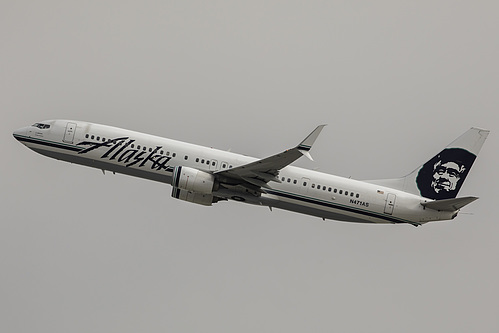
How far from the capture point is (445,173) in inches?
2438

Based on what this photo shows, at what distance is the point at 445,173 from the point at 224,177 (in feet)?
55.2

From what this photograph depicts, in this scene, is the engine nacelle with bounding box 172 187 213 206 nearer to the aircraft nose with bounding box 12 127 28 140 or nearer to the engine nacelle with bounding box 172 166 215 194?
the engine nacelle with bounding box 172 166 215 194

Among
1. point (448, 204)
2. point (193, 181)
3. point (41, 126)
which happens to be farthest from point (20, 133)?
point (448, 204)

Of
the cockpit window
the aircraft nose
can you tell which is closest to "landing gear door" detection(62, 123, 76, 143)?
the cockpit window

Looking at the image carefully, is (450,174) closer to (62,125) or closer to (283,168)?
(283,168)

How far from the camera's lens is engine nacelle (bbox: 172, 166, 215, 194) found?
182ft

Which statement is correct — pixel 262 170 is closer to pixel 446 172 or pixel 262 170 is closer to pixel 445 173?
pixel 445 173

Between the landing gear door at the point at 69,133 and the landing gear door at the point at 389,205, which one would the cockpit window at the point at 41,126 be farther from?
the landing gear door at the point at 389,205

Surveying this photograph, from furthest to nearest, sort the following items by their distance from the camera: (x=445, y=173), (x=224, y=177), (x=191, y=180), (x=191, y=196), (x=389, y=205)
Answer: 1. (x=445, y=173)
2. (x=389, y=205)
3. (x=191, y=196)
4. (x=224, y=177)
5. (x=191, y=180)

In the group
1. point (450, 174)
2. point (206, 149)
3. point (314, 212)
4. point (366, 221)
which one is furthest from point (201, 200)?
point (450, 174)

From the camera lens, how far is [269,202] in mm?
57812

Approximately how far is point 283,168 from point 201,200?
5.98 metres

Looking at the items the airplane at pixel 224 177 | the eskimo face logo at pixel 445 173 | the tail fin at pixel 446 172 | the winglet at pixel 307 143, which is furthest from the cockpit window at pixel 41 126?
the eskimo face logo at pixel 445 173

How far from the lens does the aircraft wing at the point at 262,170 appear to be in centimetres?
5375
